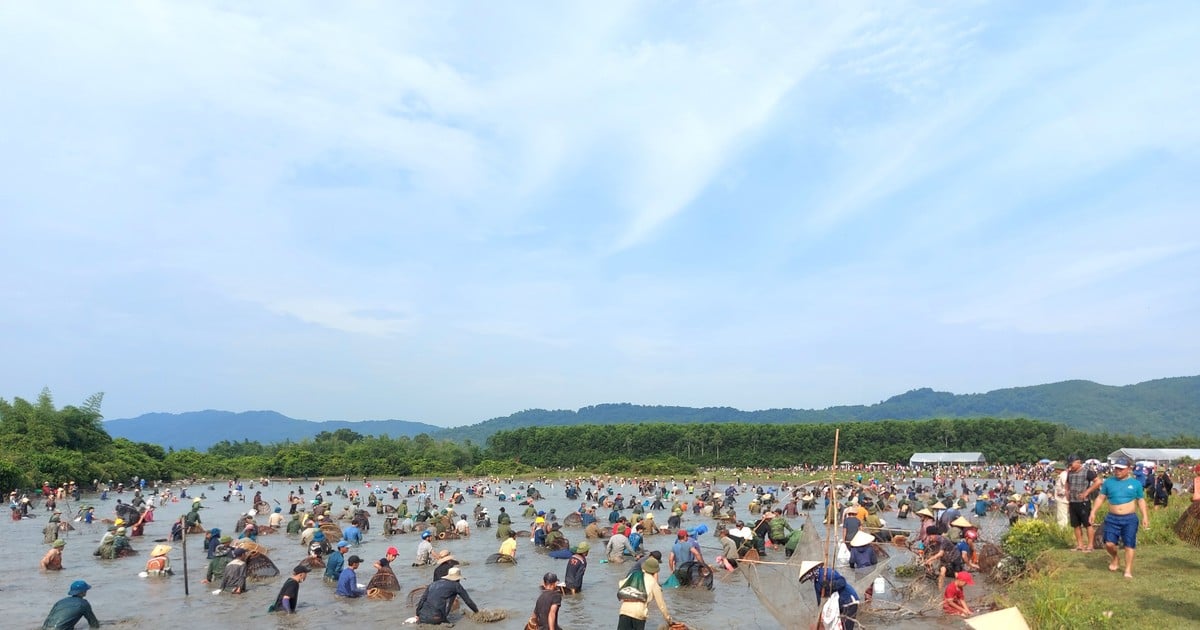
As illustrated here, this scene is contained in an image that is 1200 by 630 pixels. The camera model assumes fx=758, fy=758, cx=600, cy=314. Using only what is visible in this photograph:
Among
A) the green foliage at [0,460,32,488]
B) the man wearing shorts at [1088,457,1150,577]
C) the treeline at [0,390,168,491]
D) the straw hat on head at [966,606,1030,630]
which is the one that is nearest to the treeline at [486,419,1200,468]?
the treeline at [0,390,168,491]

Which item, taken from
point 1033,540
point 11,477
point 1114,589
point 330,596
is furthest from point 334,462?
point 1114,589

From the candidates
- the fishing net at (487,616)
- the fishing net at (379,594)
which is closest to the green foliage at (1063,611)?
the fishing net at (487,616)

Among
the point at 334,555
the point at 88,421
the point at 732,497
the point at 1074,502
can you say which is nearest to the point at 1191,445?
the point at 732,497

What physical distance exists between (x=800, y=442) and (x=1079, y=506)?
4053 inches

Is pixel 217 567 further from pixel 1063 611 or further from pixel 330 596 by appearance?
pixel 1063 611

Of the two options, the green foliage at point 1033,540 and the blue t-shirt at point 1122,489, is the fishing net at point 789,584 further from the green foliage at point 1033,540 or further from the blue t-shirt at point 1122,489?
the green foliage at point 1033,540

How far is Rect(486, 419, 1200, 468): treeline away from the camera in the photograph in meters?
110

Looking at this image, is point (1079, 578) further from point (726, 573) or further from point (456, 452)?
point (456, 452)

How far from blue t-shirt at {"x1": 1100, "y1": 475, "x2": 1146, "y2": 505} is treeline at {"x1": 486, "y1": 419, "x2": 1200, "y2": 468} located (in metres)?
92.8

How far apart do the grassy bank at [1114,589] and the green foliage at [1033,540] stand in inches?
15.6

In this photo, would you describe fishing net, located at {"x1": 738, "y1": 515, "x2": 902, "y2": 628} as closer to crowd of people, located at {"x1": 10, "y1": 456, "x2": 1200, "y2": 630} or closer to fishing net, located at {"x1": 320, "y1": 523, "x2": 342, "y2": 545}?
crowd of people, located at {"x1": 10, "y1": 456, "x2": 1200, "y2": 630}

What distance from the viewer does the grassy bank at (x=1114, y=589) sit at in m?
10.1

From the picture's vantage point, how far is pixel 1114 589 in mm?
11773

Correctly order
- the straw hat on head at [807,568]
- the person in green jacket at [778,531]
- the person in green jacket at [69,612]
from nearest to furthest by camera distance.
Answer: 1. the straw hat on head at [807,568]
2. the person in green jacket at [69,612]
3. the person in green jacket at [778,531]
